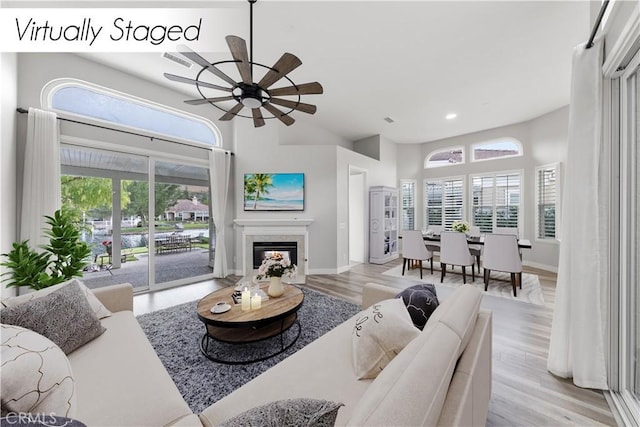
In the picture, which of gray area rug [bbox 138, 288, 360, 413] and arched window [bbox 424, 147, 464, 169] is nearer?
gray area rug [bbox 138, 288, 360, 413]

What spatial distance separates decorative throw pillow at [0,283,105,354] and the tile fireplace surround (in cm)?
306

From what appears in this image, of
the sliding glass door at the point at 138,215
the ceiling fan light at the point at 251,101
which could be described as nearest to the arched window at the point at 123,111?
the sliding glass door at the point at 138,215

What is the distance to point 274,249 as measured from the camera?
477 centimetres

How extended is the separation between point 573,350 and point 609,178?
130cm

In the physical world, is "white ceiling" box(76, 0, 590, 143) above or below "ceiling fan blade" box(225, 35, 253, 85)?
above

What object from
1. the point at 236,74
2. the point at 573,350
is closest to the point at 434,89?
the point at 236,74

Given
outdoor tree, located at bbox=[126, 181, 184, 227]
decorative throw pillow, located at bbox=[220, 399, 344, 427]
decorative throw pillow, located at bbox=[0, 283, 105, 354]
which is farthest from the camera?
outdoor tree, located at bbox=[126, 181, 184, 227]

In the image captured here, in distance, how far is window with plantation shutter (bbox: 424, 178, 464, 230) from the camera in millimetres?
6586

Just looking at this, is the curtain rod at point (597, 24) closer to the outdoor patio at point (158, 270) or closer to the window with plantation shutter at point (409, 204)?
the outdoor patio at point (158, 270)

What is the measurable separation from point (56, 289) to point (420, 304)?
8.02 feet

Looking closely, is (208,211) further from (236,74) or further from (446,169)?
(446,169)

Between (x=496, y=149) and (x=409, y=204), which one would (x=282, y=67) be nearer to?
(x=409, y=204)

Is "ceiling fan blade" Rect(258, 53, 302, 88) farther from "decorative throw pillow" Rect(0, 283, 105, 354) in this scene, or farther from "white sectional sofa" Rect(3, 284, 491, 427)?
"decorative throw pillow" Rect(0, 283, 105, 354)

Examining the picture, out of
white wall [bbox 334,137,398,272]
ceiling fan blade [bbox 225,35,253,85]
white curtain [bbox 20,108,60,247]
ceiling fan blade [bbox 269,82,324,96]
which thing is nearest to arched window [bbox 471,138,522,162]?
white wall [bbox 334,137,398,272]
